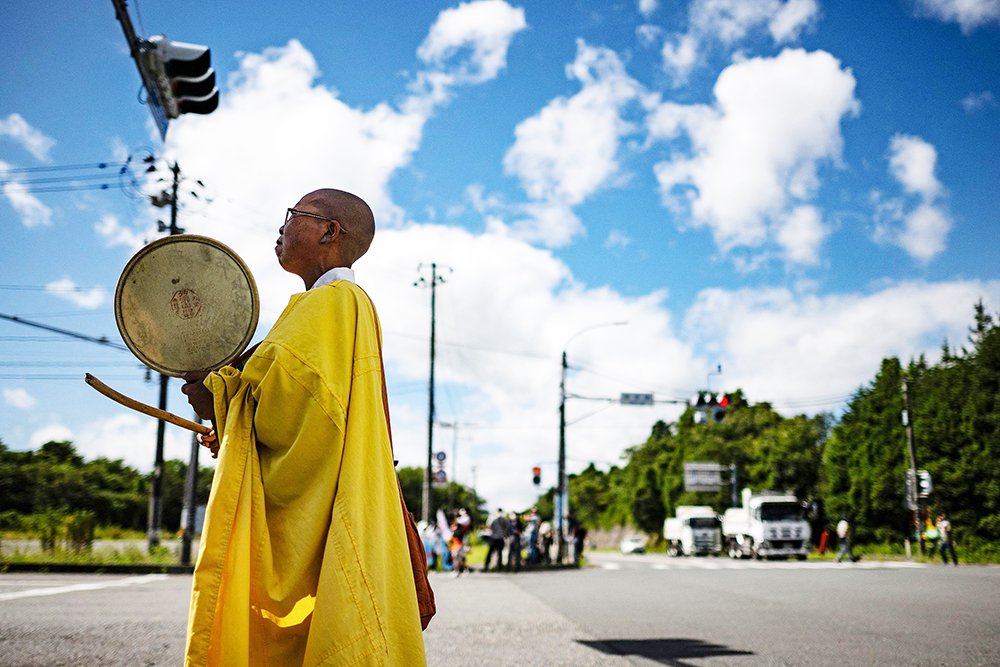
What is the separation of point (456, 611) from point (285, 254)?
838 cm

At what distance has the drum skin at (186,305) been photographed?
257 centimetres

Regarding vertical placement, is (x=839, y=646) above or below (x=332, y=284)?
below

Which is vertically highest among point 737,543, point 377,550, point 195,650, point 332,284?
point 332,284

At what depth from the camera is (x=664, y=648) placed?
6984 mm

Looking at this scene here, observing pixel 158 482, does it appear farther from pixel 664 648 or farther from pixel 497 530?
pixel 664 648

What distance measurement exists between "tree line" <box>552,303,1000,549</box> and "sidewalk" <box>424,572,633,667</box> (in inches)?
975

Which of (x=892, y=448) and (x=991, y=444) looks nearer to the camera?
(x=991, y=444)

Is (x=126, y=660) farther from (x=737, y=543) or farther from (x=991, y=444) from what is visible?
(x=991, y=444)

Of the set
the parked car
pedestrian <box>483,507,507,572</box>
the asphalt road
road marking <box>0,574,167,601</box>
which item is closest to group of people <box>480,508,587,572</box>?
pedestrian <box>483,507,507,572</box>

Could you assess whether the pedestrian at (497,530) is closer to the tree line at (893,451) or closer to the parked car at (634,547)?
the tree line at (893,451)

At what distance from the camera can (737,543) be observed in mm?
36406

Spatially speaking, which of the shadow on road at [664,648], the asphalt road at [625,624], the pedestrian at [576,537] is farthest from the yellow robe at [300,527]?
the pedestrian at [576,537]

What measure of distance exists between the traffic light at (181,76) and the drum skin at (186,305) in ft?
8.10

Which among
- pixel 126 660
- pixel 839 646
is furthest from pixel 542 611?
pixel 126 660
